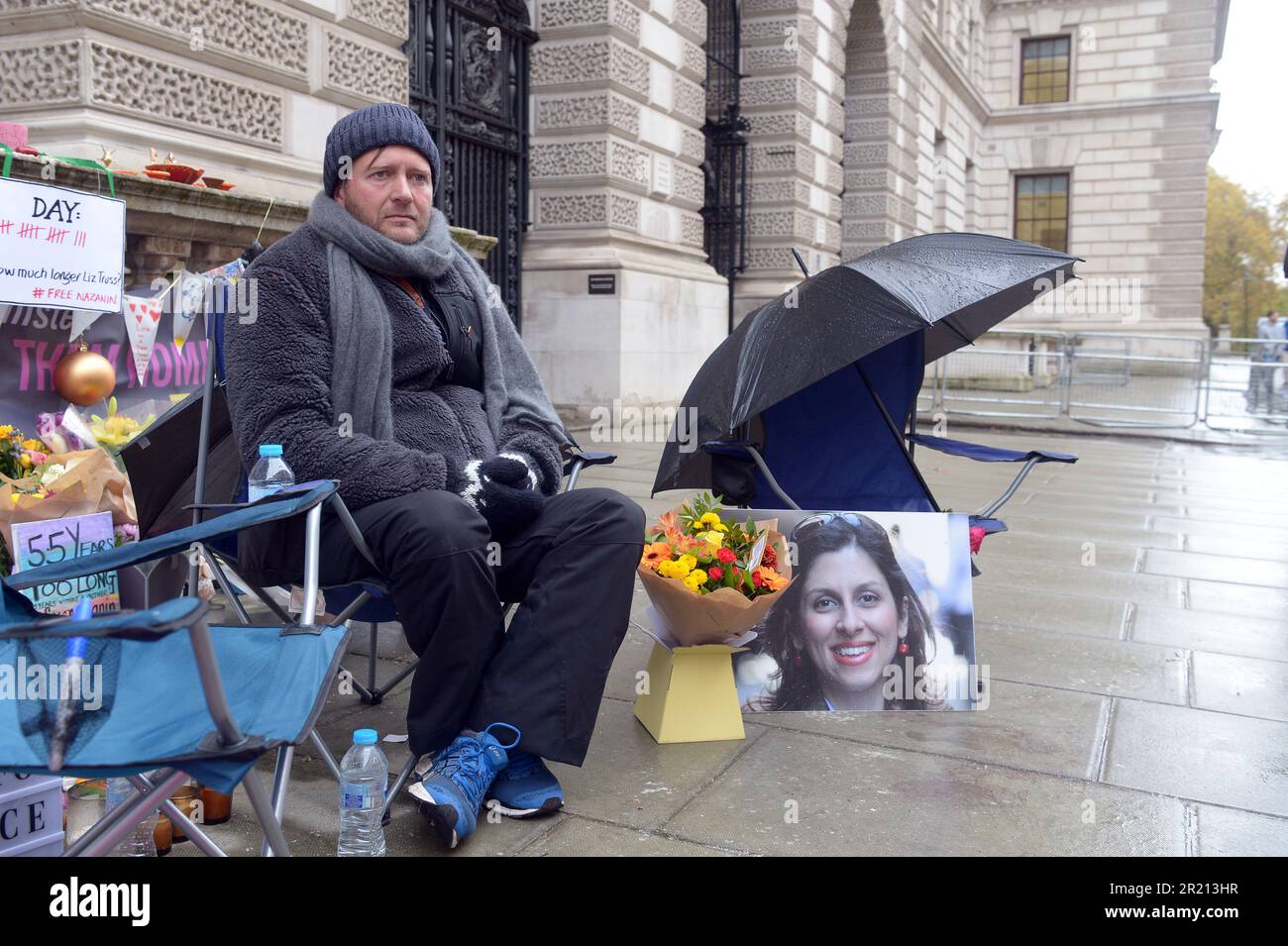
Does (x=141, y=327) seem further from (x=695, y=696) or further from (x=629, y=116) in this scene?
(x=629, y=116)

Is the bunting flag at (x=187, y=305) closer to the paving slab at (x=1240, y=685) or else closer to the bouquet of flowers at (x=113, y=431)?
the bouquet of flowers at (x=113, y=431)

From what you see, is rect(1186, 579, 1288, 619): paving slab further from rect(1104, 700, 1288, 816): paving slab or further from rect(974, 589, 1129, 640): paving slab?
rect(1104, 700, 1288, 816): paving slab

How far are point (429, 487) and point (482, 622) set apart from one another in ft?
1.25

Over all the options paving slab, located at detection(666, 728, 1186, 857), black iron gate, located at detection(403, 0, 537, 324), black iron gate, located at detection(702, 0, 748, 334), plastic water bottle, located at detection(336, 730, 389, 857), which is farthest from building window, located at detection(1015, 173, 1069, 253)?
plastic water bottle, located at detection(336, 730, 389, 857)

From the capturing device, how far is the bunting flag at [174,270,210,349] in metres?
4.58

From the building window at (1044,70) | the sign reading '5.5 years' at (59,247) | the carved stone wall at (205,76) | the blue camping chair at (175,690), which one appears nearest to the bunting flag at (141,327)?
the sign reading '5.5 years' at (59,247)

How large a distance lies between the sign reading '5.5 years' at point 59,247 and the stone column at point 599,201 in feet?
22.3

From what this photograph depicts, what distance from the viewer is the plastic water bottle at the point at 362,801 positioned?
246 cm

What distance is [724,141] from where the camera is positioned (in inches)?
572

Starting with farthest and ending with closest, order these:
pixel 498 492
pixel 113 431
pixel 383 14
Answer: pixel 383 14, pixel 113 431, pixel 498 492

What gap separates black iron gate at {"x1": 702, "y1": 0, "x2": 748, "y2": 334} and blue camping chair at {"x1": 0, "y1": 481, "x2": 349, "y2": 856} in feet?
41.2

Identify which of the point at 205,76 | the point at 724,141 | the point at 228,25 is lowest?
the point at 205,76

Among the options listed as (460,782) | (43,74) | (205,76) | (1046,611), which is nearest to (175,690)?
(460,782)
